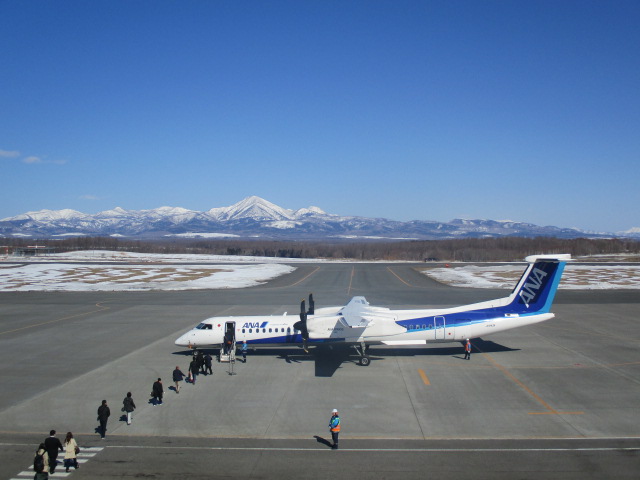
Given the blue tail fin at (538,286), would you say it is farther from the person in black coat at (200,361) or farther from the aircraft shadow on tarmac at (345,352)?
the person in black coat at (200,361)

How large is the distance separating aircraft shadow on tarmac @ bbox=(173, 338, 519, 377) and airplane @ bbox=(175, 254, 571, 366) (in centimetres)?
96

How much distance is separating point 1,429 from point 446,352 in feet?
82.3

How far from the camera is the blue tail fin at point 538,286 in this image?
29850 millimetres

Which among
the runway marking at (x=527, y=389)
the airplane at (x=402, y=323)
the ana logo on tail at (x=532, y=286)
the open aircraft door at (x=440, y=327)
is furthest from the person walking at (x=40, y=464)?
the ana logo on tail at (x=532, y=286)

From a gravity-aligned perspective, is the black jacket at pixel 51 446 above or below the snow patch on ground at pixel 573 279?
below

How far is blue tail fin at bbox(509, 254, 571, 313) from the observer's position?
97.9 feet

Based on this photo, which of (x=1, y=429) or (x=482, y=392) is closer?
(x=1, y=429)

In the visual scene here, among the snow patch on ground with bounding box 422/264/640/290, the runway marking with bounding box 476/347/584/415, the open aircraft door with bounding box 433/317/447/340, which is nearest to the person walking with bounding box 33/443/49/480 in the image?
the runway marking with bounding box 476/347/584/415

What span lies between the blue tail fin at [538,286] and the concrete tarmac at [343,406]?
310cm

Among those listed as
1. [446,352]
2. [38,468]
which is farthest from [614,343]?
[38,468]

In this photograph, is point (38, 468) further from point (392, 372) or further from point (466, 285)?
point (466, 285)

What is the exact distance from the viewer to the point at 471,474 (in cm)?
1493

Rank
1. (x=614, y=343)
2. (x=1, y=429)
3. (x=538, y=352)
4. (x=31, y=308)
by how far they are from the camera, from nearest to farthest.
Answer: (x=1, y=429) < (x=538, y=352) < (x=614, y=343) < (x=31, y=308)

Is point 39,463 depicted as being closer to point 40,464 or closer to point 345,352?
point 40,464
